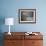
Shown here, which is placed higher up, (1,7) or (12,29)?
(1,7)

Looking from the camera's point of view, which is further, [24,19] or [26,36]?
[24,19]

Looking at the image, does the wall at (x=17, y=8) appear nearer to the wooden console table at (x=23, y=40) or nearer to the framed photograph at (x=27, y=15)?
the framed photograph at (x=27, y=15)

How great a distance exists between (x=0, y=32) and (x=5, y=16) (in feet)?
1.95

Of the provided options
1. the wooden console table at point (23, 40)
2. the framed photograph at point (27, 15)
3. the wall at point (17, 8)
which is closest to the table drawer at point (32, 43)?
the wooden console table at point (23, 40)

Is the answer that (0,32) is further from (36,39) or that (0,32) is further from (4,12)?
(36,39)

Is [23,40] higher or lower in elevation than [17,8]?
lower

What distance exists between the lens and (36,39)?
384 centimetres

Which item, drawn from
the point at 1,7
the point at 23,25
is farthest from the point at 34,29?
the point at 1,7

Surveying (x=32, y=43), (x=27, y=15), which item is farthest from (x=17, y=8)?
(x=32, y=43)

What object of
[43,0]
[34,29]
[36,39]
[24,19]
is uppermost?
[43,0]

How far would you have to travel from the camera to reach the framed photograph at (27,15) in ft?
14.4

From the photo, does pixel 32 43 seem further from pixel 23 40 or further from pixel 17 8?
pixel 17 8

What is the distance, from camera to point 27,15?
174 inches

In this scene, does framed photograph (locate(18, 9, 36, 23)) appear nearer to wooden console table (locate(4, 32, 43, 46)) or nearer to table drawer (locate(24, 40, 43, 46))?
wooden console table (locate(4, 32, 43, 46))
